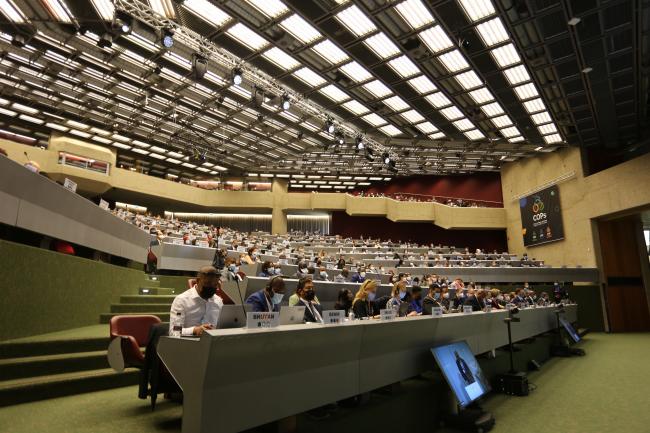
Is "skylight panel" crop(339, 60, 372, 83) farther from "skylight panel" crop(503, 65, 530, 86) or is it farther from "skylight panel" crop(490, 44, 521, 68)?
"skylight panel" crop(503, 65, 530, 86)

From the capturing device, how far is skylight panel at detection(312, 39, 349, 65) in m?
11.2

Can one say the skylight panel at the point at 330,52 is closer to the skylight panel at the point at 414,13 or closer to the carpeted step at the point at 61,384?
the skylight panel at the point at 414,13

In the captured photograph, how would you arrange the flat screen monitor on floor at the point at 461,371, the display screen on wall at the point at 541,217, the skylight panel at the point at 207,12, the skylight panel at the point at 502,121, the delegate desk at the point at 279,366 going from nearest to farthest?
the delegate desk at the point at 279,366 → the flat screen monitor on floor at the point at 461,371 → the skylight panel at the point at 207,12 → the skylight panel at the point at 502,121 → the display screen on wall at the point at 541,217

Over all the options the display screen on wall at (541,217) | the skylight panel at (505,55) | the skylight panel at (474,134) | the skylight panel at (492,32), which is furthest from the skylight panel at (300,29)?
the display screen on wall at (541,217)

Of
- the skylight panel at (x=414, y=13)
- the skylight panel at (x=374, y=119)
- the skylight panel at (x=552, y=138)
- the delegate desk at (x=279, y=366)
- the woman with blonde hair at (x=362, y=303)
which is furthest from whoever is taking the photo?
the skylight panel at (x=552, y=138)

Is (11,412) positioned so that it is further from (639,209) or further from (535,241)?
(535,241)

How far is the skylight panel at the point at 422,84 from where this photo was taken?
1268cm

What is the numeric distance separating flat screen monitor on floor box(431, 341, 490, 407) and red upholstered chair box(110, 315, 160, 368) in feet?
8.85

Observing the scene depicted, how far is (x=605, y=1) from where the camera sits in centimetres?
838

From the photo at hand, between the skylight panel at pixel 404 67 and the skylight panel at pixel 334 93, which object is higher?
the skylight panel at pixel 334 93

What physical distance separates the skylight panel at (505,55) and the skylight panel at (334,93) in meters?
5.12

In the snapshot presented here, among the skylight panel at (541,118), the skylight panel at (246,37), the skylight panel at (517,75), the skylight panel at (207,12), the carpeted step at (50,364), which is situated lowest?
the carpeted step at (50,364)

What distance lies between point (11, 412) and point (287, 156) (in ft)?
68.4

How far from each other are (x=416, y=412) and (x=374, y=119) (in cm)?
1387
